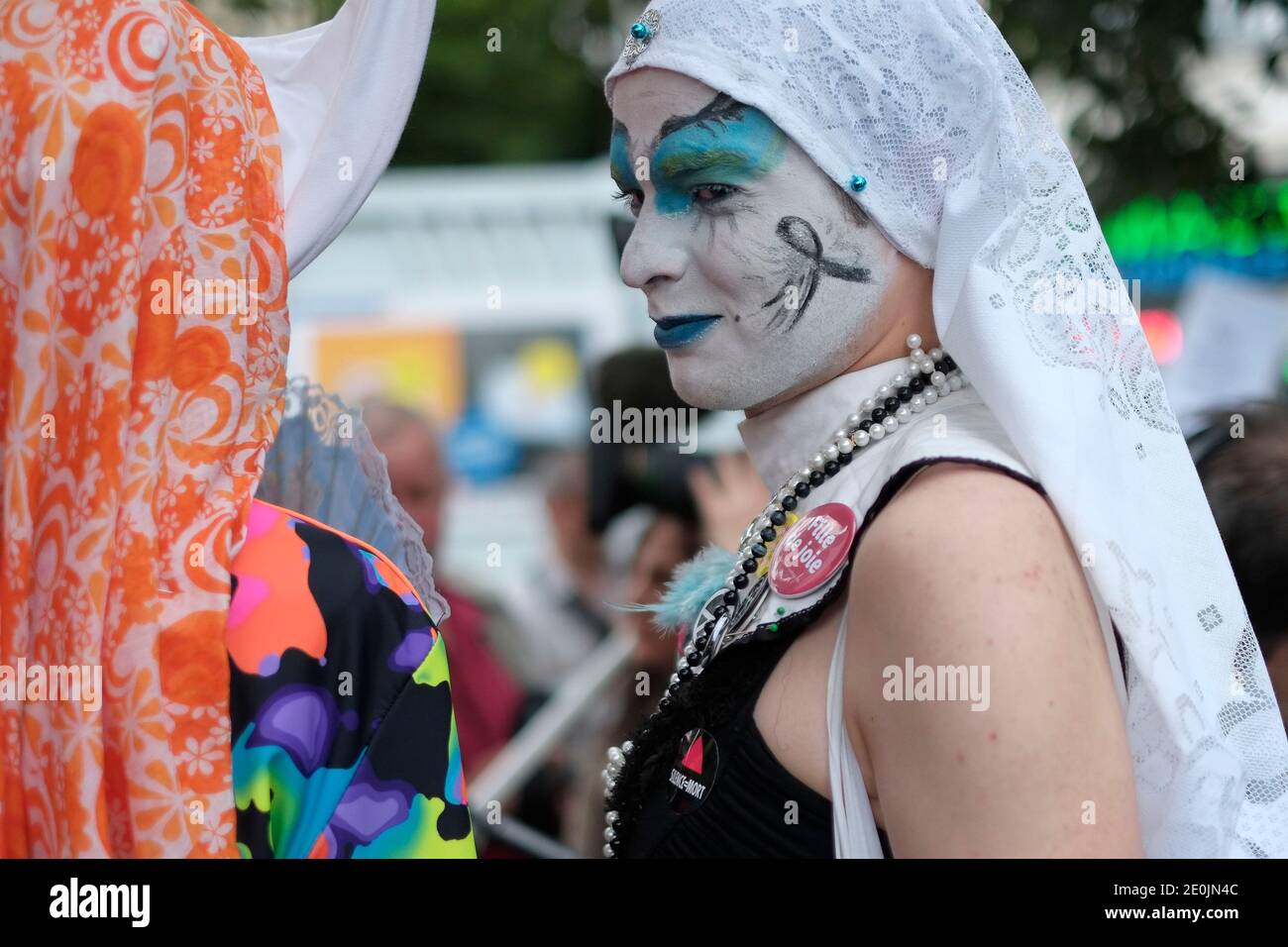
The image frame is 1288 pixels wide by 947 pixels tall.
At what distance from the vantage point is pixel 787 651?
5.63 ft

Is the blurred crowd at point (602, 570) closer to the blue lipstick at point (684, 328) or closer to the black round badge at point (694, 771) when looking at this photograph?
the black round badge at point (694, 771)

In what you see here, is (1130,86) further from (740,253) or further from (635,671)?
(740,253)

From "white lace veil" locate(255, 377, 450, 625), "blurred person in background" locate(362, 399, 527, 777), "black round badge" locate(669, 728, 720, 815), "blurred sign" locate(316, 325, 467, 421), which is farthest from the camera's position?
"blurred sign" locate(316, 325, 467, 421)

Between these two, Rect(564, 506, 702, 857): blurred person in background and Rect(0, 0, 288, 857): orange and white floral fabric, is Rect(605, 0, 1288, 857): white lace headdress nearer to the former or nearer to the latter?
Rect(0, 0, 288, 857): orange and white floral fabric

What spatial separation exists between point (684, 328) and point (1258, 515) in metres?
1.27

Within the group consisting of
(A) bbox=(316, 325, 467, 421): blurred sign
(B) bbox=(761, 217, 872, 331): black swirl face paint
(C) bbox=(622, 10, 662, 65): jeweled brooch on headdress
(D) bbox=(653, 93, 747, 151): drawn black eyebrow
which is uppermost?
(A) bbox=(316, 325, 467, 421): blurred sign

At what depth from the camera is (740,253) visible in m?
1.81

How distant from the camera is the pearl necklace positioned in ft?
5.98

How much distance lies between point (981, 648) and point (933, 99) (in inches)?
29.2

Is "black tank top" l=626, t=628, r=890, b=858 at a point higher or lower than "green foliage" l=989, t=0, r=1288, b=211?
lower

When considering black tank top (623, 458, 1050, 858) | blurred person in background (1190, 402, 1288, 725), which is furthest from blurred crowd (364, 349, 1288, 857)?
black tank top (623, 458, 1050, 858)

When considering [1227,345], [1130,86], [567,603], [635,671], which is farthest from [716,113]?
[567,603]
